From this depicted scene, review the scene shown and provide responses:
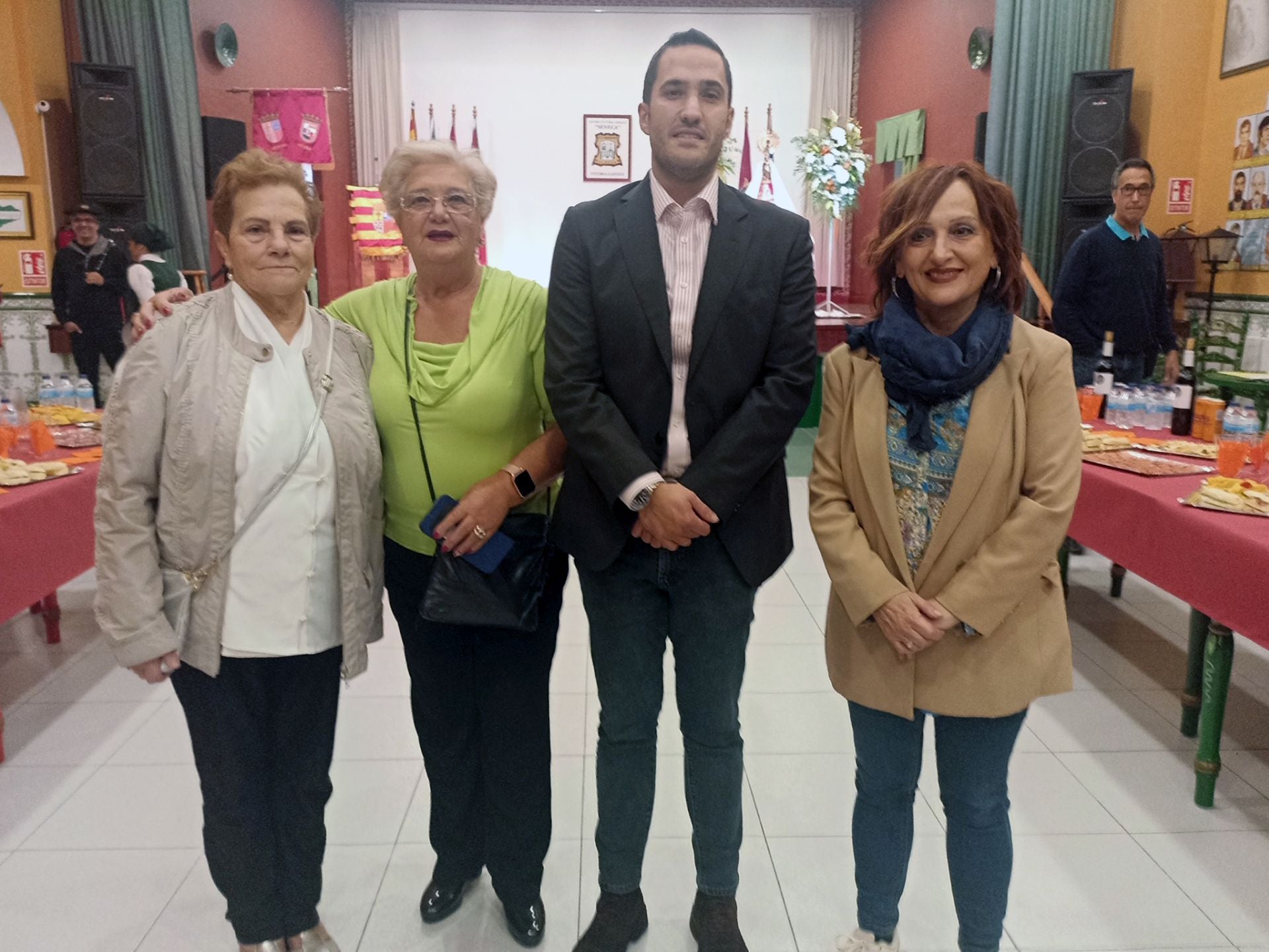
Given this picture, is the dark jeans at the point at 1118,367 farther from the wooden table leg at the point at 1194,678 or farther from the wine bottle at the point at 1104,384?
the wooden table leg at the point at 1194,678

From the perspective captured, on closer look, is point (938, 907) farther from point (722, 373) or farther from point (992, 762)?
point (722, 373)

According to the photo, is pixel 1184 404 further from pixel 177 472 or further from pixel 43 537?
pixel 43 537

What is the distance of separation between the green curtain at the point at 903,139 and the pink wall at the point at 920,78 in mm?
73

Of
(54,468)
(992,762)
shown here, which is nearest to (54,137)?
(54,468)

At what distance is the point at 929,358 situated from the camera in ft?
4.92

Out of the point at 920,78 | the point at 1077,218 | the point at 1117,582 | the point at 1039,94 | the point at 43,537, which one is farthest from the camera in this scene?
the point at 920,78

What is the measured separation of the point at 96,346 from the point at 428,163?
5805 millimetres

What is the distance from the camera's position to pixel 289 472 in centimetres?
156

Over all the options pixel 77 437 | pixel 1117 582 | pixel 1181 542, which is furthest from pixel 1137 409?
pixel 77 437

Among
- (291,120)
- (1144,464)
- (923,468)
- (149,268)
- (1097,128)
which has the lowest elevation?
(1144,464)

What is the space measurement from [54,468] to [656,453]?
6.69ft

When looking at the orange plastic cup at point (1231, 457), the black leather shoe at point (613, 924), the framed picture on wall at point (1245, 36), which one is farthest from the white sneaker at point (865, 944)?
the framed picture on wall at point (1245, 36)

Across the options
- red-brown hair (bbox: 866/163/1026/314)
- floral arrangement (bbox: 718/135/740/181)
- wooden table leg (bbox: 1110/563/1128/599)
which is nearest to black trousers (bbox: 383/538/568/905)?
red-brown hair (bbox: 866/163/1026/314)

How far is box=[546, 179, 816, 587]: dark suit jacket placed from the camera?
158cm
